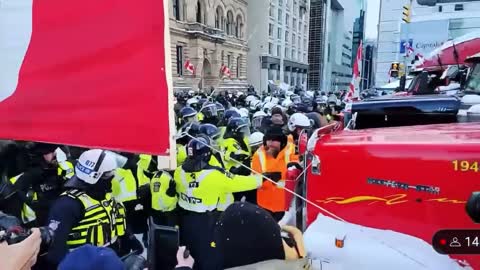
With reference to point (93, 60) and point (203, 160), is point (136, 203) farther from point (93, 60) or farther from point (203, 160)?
point (93, 60)

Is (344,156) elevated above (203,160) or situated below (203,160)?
above

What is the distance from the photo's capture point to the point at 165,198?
4.85 metres

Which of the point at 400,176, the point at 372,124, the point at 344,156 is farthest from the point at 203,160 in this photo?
the point at 400,176

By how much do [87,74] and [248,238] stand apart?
37.9 inches

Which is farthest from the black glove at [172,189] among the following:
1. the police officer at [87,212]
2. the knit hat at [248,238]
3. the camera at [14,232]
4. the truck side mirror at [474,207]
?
the truck side mirror at [474,207]

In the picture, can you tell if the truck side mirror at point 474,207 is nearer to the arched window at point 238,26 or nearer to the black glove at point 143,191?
the black glove at point 143,191

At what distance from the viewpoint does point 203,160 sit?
4539 mm

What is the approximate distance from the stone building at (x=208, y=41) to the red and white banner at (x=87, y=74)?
115 ft

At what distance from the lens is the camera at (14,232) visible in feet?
6.97

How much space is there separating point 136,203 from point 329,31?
9573 cm

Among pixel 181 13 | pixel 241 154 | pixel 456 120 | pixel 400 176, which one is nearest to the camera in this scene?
pixel 400 176

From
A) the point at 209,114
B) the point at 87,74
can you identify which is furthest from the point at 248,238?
the point at 209,114

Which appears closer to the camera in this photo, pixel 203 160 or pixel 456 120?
pixel 456 120

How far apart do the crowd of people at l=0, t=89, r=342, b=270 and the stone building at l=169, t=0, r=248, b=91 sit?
3184 centimetres
